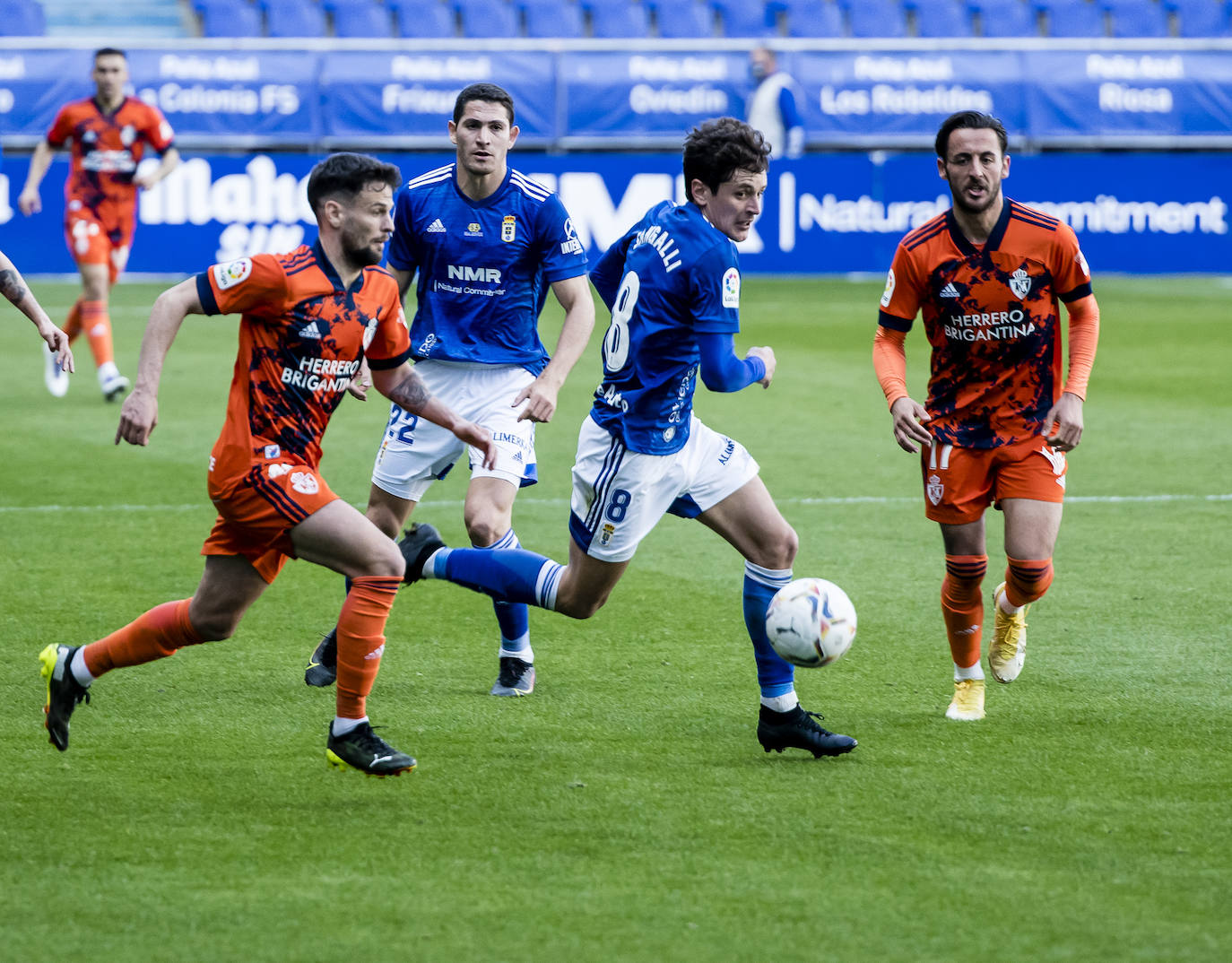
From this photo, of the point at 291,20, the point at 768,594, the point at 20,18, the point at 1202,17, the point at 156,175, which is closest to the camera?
the point at 768,594

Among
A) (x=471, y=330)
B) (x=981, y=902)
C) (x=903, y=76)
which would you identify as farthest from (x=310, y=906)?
(x=903, y=76)

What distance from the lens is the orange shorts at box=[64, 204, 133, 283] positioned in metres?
12.9

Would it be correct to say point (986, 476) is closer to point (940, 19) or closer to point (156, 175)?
point (156, 175)

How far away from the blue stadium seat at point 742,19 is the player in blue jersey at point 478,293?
21.3 metres

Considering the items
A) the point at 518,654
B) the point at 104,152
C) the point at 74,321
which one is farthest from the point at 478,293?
the point at 104,152

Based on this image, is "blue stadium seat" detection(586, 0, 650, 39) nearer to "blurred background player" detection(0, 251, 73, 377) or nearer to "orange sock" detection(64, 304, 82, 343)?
"orange sock" detection(64, 304, 82, 343)

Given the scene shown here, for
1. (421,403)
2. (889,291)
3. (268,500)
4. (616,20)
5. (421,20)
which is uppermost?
(616,20)

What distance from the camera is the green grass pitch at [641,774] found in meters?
3.71

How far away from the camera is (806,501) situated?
30.6ft

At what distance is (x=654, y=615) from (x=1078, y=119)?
17.7m

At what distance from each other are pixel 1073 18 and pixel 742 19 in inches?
208

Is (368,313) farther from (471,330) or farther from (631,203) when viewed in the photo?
(631,203)

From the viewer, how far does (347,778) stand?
4828mm

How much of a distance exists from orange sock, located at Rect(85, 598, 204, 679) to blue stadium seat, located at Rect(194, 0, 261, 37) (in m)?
22.3
